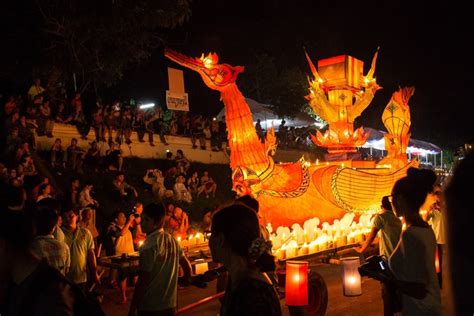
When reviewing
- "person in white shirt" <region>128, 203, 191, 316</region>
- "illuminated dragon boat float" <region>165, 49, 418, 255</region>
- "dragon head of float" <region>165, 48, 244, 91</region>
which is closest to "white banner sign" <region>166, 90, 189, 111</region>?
"illuminated dragon boat float" <region>165, 49, 418, 255</region>

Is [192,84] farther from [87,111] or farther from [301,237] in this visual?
[301,237]

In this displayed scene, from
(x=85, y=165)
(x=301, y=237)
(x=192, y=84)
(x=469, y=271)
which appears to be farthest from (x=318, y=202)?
(x=192, y=84)

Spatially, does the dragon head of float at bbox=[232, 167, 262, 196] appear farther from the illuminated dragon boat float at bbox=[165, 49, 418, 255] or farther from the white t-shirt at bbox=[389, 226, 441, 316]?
the white t-shirt at bbox=[389, 226, 441, 316]

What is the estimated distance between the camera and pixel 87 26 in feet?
37.8

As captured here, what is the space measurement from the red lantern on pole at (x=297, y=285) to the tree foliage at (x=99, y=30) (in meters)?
8.15

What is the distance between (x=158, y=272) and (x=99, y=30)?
885cm

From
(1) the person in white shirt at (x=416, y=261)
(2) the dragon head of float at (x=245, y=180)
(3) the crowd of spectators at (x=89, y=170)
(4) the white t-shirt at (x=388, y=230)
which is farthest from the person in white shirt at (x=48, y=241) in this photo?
(2) the dragon head of float at (x=245, y=180)

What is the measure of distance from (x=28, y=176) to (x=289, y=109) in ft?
53.7

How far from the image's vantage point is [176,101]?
14.1 m

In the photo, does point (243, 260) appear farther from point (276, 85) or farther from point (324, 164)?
point (276, 85)

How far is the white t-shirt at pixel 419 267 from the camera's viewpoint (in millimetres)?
3111

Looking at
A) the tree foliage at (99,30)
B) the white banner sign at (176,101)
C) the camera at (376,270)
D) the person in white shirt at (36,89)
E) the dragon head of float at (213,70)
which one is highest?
the tree foliage at (99,30)

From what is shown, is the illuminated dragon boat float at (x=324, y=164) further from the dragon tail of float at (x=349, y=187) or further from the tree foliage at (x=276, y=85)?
the tree foliage at (x=276, y=85)

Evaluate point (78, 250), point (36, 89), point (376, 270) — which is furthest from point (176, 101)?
point (376, 270)
